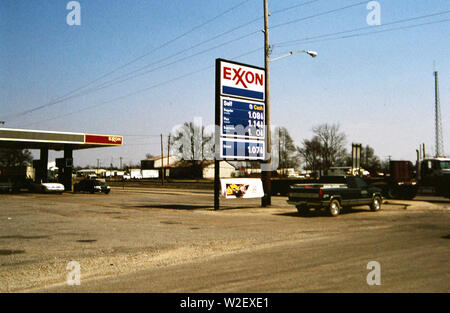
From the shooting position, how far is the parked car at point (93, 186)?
40.0 meters

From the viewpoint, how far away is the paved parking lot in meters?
6.35

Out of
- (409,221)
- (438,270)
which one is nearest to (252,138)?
(409,221)

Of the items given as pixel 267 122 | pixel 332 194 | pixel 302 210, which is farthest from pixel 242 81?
pixel 332 194

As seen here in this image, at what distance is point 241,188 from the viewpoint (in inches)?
844

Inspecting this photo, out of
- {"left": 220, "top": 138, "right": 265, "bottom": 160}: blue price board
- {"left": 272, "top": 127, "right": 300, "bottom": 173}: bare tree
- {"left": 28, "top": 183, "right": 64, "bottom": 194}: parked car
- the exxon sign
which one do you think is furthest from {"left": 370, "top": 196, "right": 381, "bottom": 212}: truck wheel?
{"left": 272, "top": 127, "right": 300, "bottom": 173}: bare tree

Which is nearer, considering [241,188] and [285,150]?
[241,188]

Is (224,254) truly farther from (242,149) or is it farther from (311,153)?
(311,153)

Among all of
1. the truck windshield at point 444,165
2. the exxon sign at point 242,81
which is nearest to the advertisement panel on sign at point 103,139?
the exxon sign at point 242,81

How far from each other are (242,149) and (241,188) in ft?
7.27

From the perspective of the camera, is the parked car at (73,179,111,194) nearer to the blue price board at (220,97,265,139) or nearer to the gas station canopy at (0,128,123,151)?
the gas station canopy at (0,128,123,151)

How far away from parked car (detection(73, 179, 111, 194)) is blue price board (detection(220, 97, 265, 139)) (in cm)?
2309
